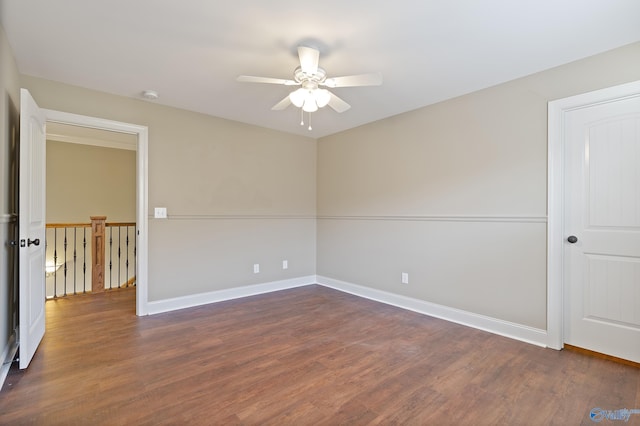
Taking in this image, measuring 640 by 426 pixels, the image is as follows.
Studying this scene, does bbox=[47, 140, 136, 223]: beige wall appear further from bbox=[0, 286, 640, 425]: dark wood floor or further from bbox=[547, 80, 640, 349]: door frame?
bbox=[547, 80, 640, 349]: door frame

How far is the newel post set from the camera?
4410 millimetres

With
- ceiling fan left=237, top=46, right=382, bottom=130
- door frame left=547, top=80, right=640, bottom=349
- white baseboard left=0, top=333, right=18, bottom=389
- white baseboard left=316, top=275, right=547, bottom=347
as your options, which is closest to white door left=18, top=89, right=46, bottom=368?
white baseboard left=0, top=333, right=18, bottom=389

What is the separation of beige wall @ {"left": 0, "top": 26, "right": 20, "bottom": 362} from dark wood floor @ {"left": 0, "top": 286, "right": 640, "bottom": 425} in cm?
41

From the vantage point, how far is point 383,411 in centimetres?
177

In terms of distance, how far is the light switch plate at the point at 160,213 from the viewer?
3.50 m

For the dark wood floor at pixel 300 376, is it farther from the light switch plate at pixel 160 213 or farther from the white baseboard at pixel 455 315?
the light switch plate at pixel 160 213

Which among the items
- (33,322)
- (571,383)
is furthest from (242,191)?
(571,383)

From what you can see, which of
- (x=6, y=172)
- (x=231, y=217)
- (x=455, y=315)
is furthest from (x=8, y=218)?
(x=455, y=315)

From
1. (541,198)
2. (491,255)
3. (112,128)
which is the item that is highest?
(112,128)

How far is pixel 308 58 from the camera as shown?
214 cm

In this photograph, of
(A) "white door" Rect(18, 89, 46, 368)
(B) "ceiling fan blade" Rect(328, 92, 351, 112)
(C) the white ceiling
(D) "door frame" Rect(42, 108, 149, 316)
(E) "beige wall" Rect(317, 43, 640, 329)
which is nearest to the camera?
(C) the white ceiling

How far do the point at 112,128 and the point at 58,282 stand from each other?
4.71 m

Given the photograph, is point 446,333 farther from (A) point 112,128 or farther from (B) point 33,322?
(A) point 112,128

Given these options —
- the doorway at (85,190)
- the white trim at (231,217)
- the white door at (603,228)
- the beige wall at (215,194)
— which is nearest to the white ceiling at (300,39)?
the beige wall at (215,194)
